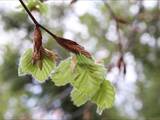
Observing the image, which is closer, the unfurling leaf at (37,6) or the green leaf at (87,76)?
the green leaf at (87,76)

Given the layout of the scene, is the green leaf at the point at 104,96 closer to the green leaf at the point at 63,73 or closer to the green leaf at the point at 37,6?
the green leaf at the point at 63,73

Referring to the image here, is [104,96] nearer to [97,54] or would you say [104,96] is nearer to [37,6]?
[37,6]

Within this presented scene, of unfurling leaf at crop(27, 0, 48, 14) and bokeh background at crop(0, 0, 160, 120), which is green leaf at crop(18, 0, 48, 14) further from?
bokeh background at crop(0, 0, 160, 120)

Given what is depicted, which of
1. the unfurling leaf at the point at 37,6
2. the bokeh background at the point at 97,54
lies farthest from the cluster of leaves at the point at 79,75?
the bokeh background at the point at 97,54

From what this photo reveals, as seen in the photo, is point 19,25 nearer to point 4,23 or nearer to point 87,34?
point 4,23

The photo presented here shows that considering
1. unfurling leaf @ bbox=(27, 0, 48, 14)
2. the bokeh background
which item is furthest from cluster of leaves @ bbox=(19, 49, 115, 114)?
the bokeh background

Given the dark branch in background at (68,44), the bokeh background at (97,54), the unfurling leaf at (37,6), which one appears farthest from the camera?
the bokeh background at (97,54)
